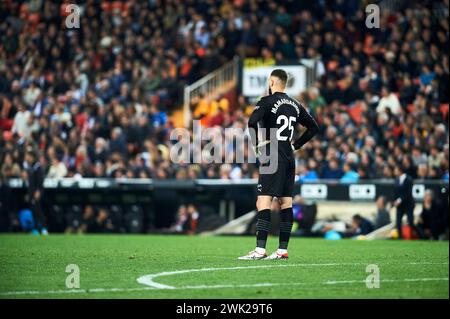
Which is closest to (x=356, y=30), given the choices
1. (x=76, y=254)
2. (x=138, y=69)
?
(x=138, y=69)

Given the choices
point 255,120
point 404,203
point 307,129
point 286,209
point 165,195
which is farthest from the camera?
point 165,195

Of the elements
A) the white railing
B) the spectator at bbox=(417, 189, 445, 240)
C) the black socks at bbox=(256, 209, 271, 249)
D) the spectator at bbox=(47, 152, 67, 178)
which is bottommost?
the spectator at bbox=(417, 189, 445, 240)

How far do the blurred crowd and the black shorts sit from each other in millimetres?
8640

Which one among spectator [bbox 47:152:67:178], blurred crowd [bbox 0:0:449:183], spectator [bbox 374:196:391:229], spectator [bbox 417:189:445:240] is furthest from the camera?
spectator [bbox 47:152:67:178]

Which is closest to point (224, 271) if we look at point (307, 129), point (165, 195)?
point (307, 129)

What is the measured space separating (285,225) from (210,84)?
626 inches

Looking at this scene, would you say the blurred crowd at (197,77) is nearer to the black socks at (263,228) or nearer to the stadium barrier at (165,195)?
the stadium barrier at (165,195)

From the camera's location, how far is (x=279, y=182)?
35.7ft

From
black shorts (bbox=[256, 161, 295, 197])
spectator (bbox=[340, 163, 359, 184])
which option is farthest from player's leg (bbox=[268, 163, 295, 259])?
spectator (bbox=[340, 163, 359, 184])

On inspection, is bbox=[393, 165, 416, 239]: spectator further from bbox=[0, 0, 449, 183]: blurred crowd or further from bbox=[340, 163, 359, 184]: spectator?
bbox=[340, 163, 359, 184]: spectator

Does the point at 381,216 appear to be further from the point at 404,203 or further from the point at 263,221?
the point at 263,221

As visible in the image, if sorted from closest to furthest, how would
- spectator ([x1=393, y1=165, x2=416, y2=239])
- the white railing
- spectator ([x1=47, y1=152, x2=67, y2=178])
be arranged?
spectator ([x1=393, y1=165, x2=416, y2=239]), spectator ([x1=47, y1=152, x2=67, y2=178]), the white railing

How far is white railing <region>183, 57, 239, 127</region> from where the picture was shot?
26.1m

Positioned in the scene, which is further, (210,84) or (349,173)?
(210,84)
